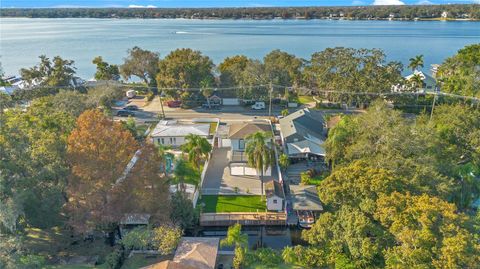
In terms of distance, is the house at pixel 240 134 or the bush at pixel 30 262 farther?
the house at pixel 240 134

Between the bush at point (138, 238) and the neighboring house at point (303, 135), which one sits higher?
the neighboring house at point (303, 135)

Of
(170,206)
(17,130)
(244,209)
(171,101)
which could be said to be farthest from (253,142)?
(171,101)

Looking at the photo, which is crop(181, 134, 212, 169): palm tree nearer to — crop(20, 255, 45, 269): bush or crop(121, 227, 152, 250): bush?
crop(121, 227, 152, 250): bush

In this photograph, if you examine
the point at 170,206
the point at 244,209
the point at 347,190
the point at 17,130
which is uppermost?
the point at 17,130

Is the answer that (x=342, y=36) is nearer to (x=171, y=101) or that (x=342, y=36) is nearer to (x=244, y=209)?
(x=171, y=101)

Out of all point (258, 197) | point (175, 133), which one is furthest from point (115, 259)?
point (175, 133)

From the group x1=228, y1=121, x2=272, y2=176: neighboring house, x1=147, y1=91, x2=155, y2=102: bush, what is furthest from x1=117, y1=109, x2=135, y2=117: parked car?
x1=228, y1=121, x2=272, y2=176: neighboring house

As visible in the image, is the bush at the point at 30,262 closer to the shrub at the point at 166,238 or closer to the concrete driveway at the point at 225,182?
the shrub at the point at 166,238

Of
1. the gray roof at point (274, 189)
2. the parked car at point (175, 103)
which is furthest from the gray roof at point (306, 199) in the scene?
the parked car at point (175, 103)
